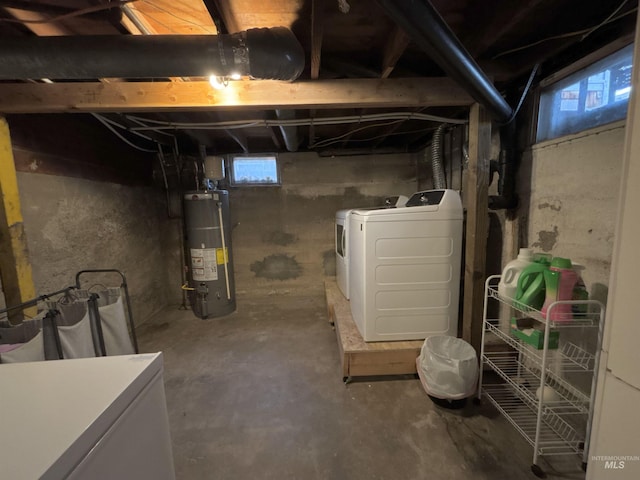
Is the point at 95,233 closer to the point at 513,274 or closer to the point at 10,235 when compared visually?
the point at 10,235

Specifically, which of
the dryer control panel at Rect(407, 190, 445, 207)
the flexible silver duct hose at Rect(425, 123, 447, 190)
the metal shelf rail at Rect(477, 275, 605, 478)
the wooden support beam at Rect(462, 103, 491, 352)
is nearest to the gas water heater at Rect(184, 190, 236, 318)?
the dryer control panel at Rect(407, 190, 445, 207)

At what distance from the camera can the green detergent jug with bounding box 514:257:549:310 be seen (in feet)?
4.44

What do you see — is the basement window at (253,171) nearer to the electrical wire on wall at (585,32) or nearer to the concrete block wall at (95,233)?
the concrete block wall at (95,233)

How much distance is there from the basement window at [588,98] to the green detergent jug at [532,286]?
2.63ft

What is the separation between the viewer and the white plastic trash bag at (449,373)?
1.68 meters

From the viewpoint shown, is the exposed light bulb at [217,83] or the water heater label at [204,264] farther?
the water heater label at [204,264]

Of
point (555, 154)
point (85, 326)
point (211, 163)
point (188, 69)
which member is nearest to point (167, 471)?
point (85, 326)

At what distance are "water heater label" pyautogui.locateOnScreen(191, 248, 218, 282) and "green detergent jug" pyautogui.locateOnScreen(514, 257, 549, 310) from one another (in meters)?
3.10

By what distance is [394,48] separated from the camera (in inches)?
57.5

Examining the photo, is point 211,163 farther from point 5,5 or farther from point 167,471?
point 167,471

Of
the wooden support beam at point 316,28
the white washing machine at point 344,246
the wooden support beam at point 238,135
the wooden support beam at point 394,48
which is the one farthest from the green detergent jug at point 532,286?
the wooden support beam at point 238,135

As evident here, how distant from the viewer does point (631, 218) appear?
633 millimetres

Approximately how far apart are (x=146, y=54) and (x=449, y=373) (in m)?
2.44

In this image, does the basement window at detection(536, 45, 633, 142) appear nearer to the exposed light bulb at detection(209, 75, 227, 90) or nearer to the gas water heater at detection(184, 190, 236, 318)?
the exposed light bulb at detection(209, 75, 227, 90)
